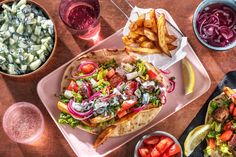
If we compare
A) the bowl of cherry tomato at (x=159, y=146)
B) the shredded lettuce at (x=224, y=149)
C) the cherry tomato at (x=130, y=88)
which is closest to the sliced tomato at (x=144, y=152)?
the bowl of cherry tomato at (x=159, y=146)

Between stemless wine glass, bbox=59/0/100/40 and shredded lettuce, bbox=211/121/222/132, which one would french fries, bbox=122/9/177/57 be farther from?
shredded lettuce, bbox=211/121/222/132

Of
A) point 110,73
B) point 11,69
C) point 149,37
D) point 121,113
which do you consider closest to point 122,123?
point 121,113

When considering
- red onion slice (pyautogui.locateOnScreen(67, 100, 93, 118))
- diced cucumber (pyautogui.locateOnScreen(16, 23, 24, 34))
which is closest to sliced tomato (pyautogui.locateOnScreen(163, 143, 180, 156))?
red onion slice (pyautogui.locateOnScreen(67, 100, 93, 118))

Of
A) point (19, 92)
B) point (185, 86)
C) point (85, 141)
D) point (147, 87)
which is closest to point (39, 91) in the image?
point (19, 92)

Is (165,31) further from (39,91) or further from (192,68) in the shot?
(39,91)

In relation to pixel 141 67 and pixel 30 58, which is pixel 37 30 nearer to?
pixel 30 58
